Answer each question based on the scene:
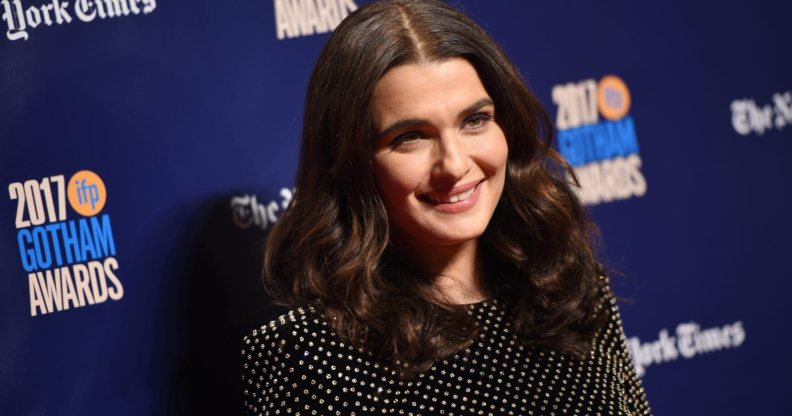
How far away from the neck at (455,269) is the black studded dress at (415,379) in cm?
3

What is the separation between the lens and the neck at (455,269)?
1641mm

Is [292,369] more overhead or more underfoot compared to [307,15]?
more underfoot

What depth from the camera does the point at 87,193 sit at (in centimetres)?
168

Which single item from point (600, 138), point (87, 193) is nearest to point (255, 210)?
point (87, 193)

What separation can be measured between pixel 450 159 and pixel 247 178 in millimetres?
508

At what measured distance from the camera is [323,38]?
6.23 ft

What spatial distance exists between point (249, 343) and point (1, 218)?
1.53ft

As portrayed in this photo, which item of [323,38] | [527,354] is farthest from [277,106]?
[527,354]

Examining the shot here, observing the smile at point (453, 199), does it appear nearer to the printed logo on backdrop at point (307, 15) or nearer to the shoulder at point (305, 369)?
the shoulder at point (305, 369)

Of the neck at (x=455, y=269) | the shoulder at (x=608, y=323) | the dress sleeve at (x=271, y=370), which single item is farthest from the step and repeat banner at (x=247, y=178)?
the neck at (x=455, y=269)

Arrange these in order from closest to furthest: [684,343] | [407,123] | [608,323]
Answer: [407,123] < [608,323] < [684,343]

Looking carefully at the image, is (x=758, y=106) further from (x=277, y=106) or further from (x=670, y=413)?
(x=277, y=106)

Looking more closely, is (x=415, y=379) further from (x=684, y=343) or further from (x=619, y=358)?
(x=684, y=343)

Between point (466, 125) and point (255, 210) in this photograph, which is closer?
point (466, 125)
